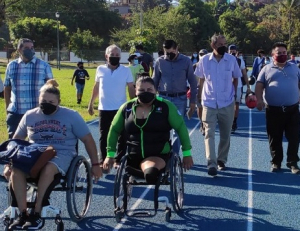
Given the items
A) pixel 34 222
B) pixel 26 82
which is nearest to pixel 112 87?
pixel 26 82

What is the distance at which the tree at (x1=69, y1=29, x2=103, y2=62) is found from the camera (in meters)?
60.2

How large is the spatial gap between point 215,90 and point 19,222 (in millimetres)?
3916

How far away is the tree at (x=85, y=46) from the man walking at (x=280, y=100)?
52.5 meters

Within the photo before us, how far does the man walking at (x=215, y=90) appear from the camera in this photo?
8008 millimetres

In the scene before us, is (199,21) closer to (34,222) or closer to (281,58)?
(281,58)

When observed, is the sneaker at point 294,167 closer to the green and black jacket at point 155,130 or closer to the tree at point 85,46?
the green and black jacket at point 155,130

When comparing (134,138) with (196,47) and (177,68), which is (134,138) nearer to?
(177,68)

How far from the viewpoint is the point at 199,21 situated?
2643 inches

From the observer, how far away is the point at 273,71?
8.20m

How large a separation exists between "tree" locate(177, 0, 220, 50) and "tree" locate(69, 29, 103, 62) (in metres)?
11.1

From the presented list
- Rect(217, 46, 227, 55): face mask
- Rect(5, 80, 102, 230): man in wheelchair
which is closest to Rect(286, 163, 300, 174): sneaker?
Rect(217, 46, 227, 55): face mask

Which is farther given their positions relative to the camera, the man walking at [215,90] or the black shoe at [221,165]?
the black shoe at [221,165]

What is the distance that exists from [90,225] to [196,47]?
6128cm

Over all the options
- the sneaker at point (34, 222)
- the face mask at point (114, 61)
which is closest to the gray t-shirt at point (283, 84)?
the face mask at point (114, 61)
